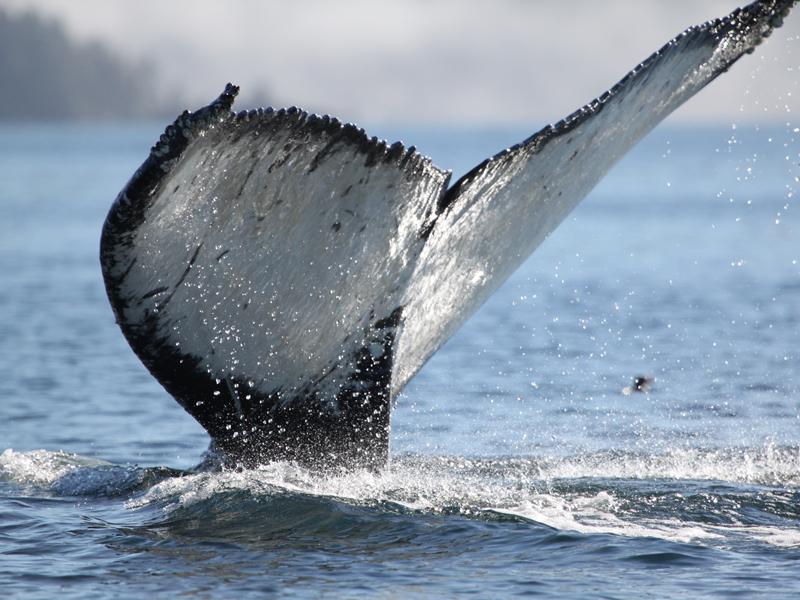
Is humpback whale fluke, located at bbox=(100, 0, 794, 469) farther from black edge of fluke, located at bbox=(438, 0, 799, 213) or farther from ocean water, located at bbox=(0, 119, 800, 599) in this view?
ocean water, located at bbox=(0, 119, 800, 599)

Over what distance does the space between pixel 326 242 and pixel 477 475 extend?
111 inches

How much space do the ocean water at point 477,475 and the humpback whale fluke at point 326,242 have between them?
0.65 m

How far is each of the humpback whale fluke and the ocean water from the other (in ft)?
2.14

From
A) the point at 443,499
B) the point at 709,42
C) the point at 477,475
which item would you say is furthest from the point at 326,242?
the point at 477,475

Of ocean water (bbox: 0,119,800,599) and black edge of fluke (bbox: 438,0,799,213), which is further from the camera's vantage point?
ocean water (bbox: 0,119,800,599)

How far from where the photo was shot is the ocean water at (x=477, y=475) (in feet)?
14.1

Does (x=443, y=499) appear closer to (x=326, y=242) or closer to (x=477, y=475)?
(x=477, y=475)

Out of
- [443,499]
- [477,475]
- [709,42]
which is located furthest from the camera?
[477,475]

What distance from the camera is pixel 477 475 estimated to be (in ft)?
20.2

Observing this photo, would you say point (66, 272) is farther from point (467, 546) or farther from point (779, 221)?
point (779, 221)

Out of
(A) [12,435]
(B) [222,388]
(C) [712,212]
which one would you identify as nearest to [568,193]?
(B) [222,388]

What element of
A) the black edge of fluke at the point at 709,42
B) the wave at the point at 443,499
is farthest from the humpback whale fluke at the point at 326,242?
the wave at the point at 443,499

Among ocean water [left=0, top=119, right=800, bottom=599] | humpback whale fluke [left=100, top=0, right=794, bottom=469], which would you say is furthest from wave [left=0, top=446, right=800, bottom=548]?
humpback whale fluke [left=100, top=0, right=794, bottom=469]

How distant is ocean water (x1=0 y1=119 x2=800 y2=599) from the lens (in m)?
4.30
